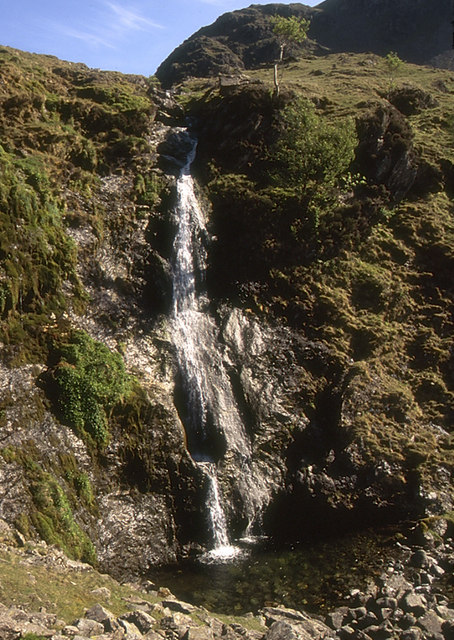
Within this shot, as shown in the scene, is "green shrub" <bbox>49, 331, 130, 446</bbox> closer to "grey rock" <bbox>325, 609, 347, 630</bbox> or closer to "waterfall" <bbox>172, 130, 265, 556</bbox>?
"waterfall" <bbox>172, 130, 265, 556</bbox>

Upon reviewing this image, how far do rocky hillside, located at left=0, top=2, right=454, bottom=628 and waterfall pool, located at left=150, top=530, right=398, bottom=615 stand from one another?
1.07 metres

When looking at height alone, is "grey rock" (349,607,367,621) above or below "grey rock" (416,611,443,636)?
below

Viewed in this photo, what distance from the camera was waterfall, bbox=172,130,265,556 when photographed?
20.0m

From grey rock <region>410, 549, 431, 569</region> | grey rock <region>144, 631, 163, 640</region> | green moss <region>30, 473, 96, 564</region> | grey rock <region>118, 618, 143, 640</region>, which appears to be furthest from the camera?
grey rock <region>410, 549, 431, 569</region>

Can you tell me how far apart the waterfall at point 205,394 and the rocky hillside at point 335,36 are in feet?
247

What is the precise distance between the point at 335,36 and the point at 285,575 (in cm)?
11683

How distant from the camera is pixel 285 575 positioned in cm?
1702

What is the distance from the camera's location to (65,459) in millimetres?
16859

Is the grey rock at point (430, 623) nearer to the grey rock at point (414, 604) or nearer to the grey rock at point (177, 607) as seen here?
the grey rock at point (414, 604)

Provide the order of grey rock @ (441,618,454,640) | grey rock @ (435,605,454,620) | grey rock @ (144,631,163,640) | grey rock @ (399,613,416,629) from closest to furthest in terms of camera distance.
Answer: grey rock @ (144,631,163,640)
grey rock @ (441,618,454,640)
grey rock @ (399,613,416,629)
grey rock @ (435,605,454,620)

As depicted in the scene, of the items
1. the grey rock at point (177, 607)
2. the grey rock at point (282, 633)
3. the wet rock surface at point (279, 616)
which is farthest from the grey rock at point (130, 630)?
the grey rock at point (282, 633)

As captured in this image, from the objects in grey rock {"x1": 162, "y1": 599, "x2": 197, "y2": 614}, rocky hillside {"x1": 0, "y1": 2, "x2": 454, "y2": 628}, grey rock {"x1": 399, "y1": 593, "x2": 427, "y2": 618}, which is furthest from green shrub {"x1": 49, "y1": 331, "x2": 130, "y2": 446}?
grey rock {"x1": 399, "y1": 593, "x2": 427, "y2": 618}

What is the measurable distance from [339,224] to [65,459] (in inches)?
766

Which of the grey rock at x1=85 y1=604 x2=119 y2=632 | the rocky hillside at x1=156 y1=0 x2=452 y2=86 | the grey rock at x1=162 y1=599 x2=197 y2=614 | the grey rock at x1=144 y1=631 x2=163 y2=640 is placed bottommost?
the grey rock at x1=162 y1=599 x2=197 y2=614
